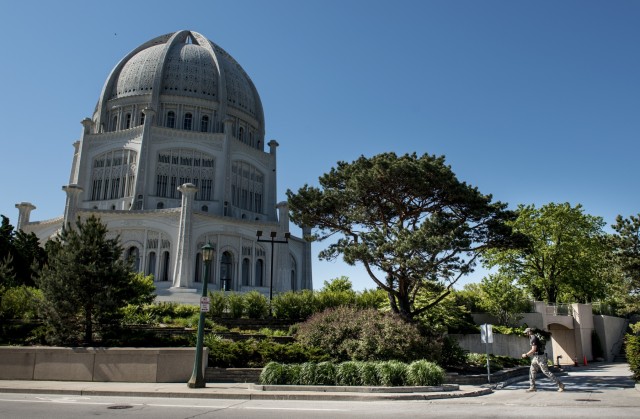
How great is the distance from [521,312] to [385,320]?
72.6 feet

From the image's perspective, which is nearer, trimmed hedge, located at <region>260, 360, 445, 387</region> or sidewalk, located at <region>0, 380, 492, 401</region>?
sidewalk, located at <region>0, 380, 492, 401</region>

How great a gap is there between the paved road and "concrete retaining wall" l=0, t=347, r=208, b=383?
2.51 m

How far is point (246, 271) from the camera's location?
173ft

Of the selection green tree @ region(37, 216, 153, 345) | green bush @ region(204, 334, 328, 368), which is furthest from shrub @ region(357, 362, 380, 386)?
green tree @ region(37, 216, 153, 345)

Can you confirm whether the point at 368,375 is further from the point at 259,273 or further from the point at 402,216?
the point at 259,273

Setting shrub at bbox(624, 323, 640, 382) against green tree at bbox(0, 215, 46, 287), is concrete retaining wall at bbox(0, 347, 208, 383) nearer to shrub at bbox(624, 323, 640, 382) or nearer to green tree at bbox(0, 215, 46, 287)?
shrub at bbox(624, 323, 640, 382)

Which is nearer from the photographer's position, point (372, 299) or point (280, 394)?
point (280, 394)

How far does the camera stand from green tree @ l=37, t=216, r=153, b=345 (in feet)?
60.0

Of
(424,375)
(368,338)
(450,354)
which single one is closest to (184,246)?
(368,338)

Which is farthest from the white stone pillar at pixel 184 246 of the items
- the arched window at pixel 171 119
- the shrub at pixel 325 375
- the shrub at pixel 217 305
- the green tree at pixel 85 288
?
the shrub at pixel 325 375

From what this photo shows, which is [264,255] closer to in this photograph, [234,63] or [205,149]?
[205,149]

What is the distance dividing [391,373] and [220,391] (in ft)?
16.0

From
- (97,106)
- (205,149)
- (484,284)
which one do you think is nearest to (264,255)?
(205,149)

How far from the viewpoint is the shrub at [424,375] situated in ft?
48.8
